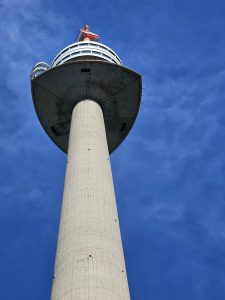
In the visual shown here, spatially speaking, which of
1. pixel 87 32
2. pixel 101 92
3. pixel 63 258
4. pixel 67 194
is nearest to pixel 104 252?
pixel 63 258

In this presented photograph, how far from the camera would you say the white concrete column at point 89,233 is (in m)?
20.9

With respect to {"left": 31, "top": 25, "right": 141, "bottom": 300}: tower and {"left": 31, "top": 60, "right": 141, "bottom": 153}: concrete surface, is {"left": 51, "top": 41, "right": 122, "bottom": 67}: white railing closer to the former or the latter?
{"left": 31, "top": 25, "right": 141, "bottom": 300}: tower

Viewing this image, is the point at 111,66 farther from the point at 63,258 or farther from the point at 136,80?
the point at 63,258

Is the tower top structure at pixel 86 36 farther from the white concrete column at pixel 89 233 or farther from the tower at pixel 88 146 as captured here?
the white concrete column at pixel 89 233

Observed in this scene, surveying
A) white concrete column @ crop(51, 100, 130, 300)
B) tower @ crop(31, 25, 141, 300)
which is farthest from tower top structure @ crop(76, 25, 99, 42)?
white concrete column @ crop(51, 100, 130, 300)

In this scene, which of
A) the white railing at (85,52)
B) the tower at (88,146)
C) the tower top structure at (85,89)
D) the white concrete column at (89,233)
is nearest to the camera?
the white concrete column at (89,233)

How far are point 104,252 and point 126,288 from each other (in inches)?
80.8

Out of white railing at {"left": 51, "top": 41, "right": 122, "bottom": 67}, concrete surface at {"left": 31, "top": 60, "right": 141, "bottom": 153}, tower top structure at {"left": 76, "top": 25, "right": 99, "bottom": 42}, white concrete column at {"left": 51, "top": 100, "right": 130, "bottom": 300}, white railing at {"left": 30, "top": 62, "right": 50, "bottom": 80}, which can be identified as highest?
tower top structure at {"left": 76, "top": 25, "right": 99, "bottom": 42}

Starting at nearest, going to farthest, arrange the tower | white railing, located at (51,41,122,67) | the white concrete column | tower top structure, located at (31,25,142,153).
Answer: the white concrete column < the tower < tower top structure, located at (31,25,142,153) < white railing, located at (51,41,122,67)

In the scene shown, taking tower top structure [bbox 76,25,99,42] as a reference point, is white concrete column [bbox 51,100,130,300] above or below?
below

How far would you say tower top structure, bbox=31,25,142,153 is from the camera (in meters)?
40.7

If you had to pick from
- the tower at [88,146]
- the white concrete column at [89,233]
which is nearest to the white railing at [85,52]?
the tower at [88,146]

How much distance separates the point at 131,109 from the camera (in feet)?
144

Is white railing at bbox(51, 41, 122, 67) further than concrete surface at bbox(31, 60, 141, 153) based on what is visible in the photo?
Yes
